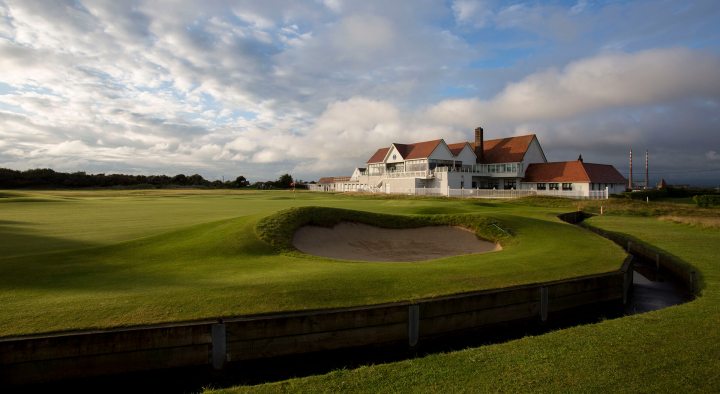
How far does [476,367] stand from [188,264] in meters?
9.91

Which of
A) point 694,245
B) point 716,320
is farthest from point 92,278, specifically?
point 694,245

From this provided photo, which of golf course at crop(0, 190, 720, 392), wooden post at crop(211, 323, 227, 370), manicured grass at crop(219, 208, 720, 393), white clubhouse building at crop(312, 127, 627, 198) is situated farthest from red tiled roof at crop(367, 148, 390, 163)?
wooden post at crop(211, 323, 227, 370)

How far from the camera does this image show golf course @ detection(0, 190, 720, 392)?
251 inches

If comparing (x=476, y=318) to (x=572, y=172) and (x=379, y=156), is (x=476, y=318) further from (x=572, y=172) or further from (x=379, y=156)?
(x=379, y=156)

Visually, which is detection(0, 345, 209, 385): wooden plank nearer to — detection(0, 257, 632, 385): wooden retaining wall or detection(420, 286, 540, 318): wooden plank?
detection(0, 257, 632, 385): wooden retaining wall

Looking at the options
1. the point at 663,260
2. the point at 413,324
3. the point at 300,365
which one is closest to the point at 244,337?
the point at 300,365

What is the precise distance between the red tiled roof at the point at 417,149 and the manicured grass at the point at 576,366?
6175 centimetres

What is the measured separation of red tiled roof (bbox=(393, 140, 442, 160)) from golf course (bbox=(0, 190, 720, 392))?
4974cm

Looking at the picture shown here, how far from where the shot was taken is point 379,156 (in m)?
83.6

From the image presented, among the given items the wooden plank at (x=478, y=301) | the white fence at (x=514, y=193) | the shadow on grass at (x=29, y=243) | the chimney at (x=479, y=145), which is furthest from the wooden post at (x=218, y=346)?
the chimney at (x=479, y=145)

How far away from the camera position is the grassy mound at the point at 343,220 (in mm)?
17331

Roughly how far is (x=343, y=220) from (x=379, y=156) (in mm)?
63032

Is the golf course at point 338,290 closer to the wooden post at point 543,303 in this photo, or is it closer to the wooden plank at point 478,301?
the wooden plank at point 478,301

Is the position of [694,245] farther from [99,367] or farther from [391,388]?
[99,367]
